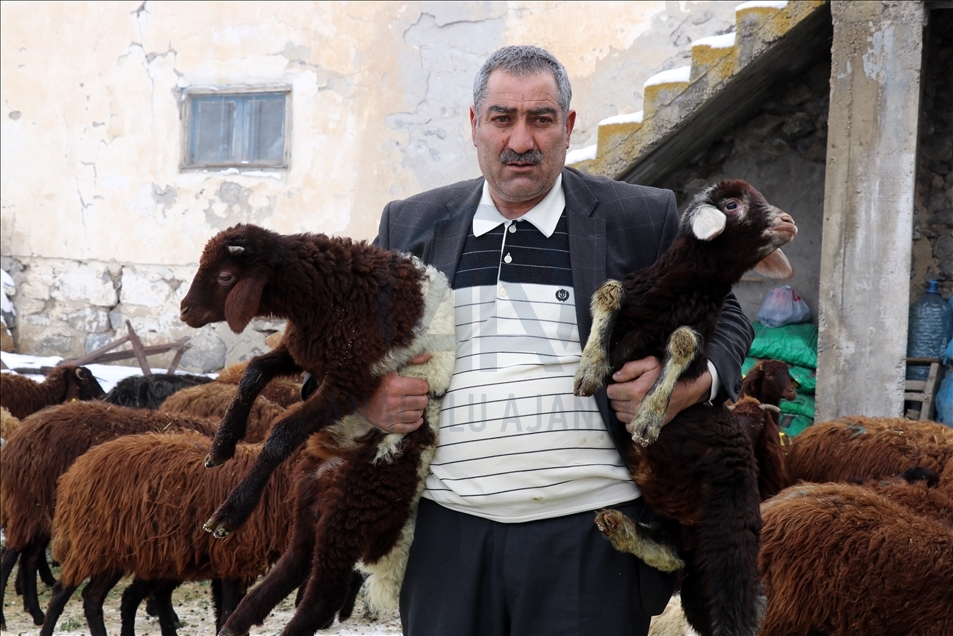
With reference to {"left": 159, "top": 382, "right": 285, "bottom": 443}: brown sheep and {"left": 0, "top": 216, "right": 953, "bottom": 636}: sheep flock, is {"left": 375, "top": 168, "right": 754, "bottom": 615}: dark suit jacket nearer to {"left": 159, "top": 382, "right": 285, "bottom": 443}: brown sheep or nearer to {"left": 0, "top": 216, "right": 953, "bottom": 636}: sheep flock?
{"left": 0, "top": 216, "right": 953, "bottom": 636}: sheep flock

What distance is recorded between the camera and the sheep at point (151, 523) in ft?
18.6

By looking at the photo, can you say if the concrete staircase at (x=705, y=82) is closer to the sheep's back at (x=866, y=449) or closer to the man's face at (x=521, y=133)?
the sheep's back at (x=866, y=449)

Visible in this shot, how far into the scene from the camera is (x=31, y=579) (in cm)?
664

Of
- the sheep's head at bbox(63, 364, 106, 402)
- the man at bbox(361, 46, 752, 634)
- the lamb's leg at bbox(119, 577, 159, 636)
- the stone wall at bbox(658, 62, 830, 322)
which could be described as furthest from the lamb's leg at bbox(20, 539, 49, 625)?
the stone wall at bbox(658, 62, 830, 322)

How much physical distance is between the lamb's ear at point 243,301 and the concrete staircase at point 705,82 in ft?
17.4

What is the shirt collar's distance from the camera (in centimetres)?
295

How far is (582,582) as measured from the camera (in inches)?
109

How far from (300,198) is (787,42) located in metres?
6.22

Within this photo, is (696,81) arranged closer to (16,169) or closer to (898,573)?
(898,573)

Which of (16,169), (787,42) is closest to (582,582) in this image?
(787,42)

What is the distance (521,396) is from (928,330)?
704 cm

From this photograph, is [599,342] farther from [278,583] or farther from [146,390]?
[146,390]

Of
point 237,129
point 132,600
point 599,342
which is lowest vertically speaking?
Result: point 132,600

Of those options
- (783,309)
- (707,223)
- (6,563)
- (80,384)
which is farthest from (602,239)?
(80,384)
